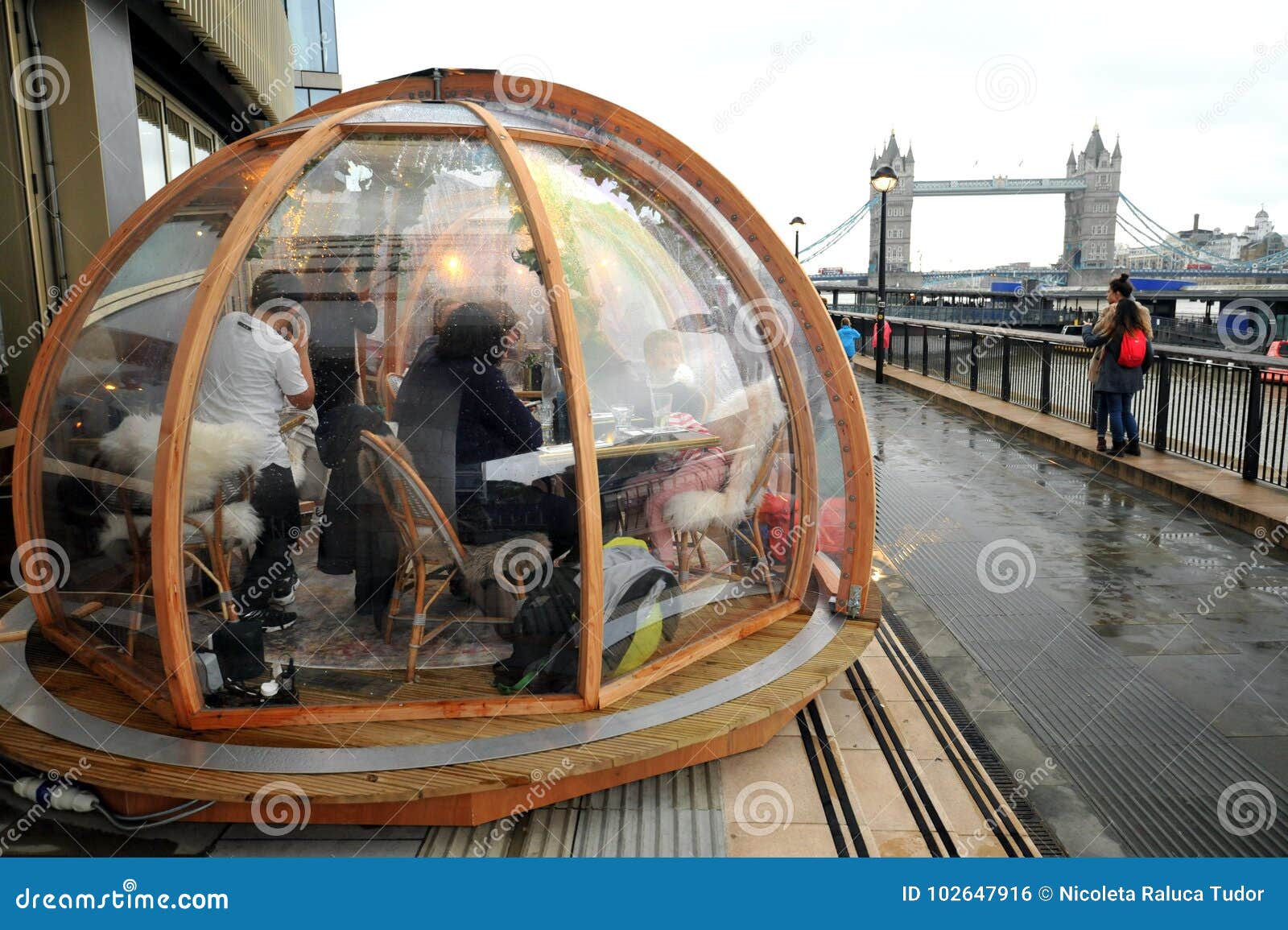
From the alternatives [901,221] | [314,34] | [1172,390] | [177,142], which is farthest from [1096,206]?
[177,142]

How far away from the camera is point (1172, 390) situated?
9.70 m

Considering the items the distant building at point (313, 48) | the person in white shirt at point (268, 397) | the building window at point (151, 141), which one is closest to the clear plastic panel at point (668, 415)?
the person in white shirt at point (268, 397)

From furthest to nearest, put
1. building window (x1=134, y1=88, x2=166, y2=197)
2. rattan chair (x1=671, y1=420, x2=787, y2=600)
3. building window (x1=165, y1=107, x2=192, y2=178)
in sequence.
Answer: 1. building window (x1=165, y1=107, x2=192, y2=178)
2. building window (x1=134, y1=88, x2=166, y2=197)
3. rattan chair (x1=671, y1=420, x2=787, y2=600)

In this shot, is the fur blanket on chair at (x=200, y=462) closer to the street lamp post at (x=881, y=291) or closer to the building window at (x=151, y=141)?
the building window at (x=151, y=141)

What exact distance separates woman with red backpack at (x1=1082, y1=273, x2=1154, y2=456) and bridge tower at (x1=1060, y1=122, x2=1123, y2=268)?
118m

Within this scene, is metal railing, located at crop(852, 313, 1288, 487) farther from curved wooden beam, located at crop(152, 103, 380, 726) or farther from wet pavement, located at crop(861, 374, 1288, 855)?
curved wooden beam, located at crop(152, 103, 380, 726)

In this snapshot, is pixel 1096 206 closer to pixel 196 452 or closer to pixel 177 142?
pixel 177 142

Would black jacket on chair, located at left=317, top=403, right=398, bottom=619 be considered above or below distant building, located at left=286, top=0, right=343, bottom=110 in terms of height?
below

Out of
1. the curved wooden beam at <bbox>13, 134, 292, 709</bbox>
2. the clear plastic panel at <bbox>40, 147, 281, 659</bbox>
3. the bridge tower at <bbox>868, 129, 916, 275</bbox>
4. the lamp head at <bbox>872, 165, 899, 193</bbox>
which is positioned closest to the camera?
the clear plastic panel at <bbox>40, 147, 281, 659</bbox>

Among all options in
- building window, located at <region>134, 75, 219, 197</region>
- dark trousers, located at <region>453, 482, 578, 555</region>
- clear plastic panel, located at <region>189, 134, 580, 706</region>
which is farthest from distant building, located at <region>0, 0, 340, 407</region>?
dark trousers, located at <region>453, 482, 578, 555</region>

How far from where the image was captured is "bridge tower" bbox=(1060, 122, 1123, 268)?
116 metres

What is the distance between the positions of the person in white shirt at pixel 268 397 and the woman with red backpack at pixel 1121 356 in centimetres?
824

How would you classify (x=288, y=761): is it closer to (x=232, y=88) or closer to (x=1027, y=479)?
(x=1027, y=479)

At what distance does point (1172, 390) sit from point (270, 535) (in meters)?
9.36
